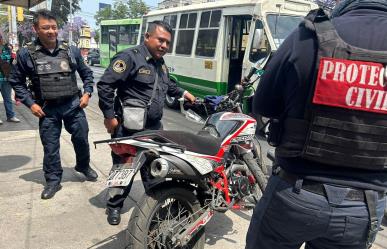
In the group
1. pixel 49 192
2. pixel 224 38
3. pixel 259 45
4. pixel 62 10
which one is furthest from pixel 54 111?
pixel 62 10

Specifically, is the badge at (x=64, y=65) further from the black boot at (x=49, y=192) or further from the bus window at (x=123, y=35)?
the bus window at (x=123, y=35)

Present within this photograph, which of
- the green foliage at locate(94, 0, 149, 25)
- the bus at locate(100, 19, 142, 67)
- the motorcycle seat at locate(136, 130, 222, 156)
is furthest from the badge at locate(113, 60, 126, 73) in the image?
the green foliage at locate(94, 0, 149, 25)

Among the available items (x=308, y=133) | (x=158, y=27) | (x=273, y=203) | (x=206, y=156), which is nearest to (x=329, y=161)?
(x=308, y=133)

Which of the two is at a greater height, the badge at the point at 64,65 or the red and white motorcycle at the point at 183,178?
the badge at the point at 64,65

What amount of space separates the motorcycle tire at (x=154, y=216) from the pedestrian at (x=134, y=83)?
2.10ft

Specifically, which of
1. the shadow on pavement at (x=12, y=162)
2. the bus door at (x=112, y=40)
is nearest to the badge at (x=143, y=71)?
the shadow on pavement at (x=12, y=162)

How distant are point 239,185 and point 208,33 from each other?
22.0ft

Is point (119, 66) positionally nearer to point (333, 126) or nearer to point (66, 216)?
point (66, 216)

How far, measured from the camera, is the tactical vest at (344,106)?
4.41ft

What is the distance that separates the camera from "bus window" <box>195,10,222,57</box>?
883 cm

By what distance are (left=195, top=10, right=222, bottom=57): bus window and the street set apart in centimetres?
452

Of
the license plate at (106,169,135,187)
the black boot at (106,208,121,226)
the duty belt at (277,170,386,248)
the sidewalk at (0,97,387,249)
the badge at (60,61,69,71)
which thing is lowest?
the sidewalk at (0,97,387,249)

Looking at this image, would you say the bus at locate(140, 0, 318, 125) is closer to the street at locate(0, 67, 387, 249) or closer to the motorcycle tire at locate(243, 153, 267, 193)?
the street at locate(0, 67, 387, 249)

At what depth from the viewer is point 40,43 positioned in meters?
3.84
